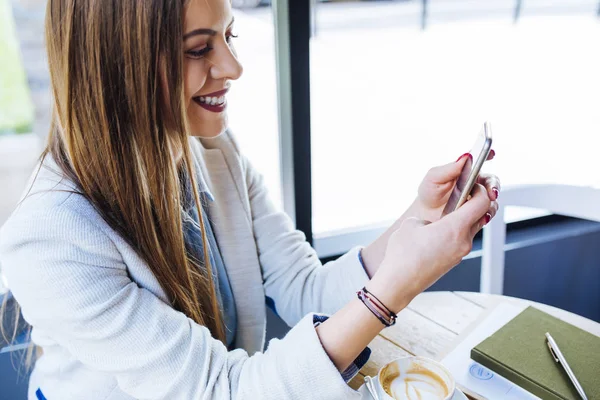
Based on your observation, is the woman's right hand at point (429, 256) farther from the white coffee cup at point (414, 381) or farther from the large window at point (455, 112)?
the large window at point (455, 112)

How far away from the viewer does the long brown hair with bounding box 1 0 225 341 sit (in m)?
0.64

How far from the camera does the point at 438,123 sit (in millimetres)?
1998

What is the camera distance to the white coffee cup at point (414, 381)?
24.3 inches

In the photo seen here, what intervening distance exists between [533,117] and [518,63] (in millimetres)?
225

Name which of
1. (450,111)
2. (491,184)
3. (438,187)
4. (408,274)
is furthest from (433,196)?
(450,111)

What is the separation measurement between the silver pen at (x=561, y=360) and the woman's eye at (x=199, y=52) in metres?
0.68

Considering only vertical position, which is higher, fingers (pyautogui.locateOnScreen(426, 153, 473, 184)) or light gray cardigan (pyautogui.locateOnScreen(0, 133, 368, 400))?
fingers (pyautogui.locateOnScreen(426, 153, 473, 184))

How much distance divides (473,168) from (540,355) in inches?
12.2

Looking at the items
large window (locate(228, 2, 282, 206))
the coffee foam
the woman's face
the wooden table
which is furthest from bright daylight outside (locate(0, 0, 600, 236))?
the coffee foam

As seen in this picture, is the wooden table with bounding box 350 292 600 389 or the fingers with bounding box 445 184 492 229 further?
the wooden table with bounding box 350 292 600 389

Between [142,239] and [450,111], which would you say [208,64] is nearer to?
[142,239]

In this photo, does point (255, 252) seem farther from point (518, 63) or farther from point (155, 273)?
point (518, 63)

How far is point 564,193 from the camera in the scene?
117 cm

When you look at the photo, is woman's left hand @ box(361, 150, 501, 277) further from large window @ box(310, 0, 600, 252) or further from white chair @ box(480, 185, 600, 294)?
large window @ box(310, 0, 600, 252)
